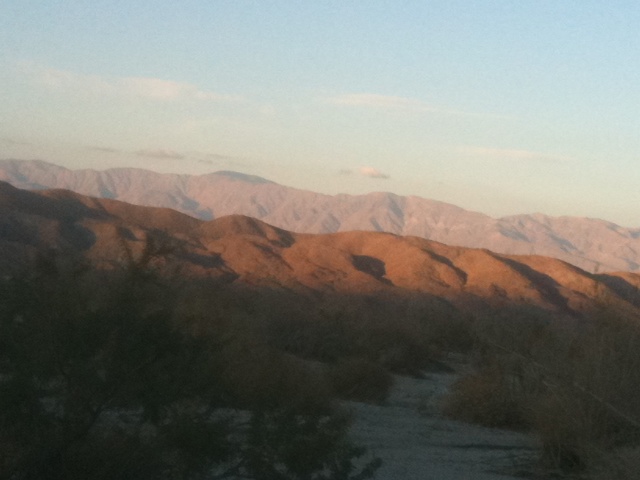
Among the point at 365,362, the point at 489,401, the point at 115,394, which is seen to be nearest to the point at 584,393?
the point at 115,394

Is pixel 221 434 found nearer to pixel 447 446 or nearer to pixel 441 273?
pixel 447 446

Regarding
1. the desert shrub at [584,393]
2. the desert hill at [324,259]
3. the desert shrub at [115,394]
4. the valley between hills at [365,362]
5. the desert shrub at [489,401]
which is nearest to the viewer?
the desert shrub at [115,394]

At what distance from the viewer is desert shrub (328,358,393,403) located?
20.8 metres

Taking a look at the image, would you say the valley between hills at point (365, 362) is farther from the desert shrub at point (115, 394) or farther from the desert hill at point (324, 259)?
the desert hill at point (324, 259)

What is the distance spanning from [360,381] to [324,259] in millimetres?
50030

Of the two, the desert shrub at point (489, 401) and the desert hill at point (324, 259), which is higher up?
the desert shrub at point (489, 401)

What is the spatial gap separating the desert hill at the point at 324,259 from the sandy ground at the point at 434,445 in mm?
36640

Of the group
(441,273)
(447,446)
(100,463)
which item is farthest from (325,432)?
(441,273)

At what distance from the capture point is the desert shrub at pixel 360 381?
20.8 m

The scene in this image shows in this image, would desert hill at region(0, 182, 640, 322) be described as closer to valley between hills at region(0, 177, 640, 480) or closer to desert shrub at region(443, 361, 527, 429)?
valley between hills at region(0, 177, 640, 480)

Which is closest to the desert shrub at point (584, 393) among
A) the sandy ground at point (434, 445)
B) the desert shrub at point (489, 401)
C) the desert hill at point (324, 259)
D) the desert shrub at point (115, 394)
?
the sandy ground at point (434, 445)

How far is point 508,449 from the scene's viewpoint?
1512 cm

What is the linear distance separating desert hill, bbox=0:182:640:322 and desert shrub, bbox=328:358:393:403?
112ft

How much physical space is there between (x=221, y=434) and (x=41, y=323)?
1942mm
